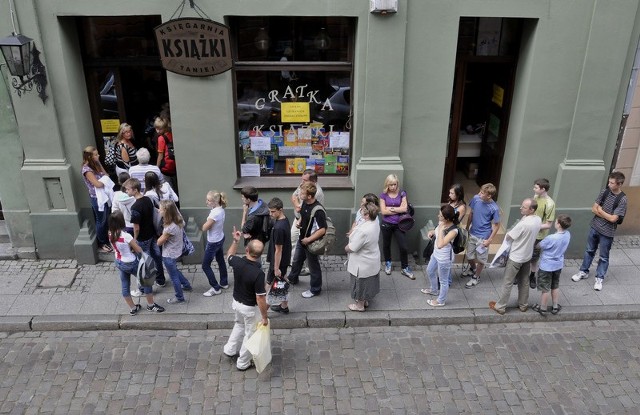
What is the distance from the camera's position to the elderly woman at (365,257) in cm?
698

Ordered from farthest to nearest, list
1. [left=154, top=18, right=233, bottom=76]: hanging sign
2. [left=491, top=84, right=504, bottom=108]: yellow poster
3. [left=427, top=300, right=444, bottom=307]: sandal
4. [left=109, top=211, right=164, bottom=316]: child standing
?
[left=491, top=84, right=504, bottom=108]: yellow poster < [left=427, top=300, right=444, bottom=307]: sandal < [left=154, top=18, right=233, bottom=76]: hanging sign < [left=109, top=211, right=164, bottom=316]: child standing

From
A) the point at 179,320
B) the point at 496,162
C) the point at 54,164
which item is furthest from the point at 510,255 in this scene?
the point at 54,164

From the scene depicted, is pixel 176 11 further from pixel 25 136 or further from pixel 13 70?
pixel 25 136

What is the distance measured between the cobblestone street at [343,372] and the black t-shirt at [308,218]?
132 centimetres

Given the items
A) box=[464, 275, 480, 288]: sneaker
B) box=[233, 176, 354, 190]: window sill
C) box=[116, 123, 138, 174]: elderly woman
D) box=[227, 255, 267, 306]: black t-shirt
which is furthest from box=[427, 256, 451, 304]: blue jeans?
box=[116, 123, 138, 174]: elderly woman

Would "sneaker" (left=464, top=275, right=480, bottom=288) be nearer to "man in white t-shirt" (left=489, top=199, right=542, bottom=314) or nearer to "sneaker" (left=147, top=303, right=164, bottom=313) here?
"man in white t-shirt" (left=489, top=199, right=542, bottom=314)

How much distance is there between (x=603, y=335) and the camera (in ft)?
24.3

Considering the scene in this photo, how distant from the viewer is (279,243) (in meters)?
7.13

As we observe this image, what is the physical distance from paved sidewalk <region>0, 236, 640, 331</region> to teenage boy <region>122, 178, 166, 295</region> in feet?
2.30

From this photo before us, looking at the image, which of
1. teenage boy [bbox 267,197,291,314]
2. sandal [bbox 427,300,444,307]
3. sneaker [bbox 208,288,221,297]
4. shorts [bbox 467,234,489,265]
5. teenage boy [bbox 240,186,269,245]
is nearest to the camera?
teenage boy [bbox 267,197,291,314]

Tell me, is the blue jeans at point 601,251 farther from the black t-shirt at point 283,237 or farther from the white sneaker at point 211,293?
the white sneaker at point 211,293

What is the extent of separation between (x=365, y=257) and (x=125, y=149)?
399 cm

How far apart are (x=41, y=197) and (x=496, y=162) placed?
712 centimetres

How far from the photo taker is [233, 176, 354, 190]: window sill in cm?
873
